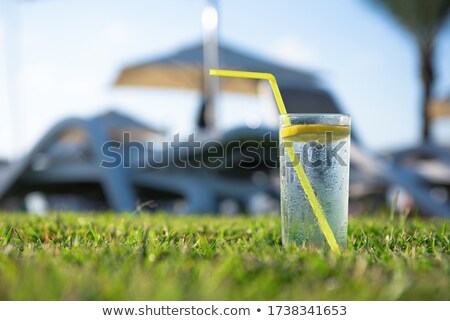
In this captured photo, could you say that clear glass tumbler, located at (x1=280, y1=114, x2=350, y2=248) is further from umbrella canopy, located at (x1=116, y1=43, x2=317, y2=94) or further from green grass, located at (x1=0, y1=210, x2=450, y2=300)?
umbrella canopy, located at (x1=116, y1=43, x2=317, y2=94)

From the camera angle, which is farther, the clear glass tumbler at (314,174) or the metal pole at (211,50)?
the metal pole at (211,50)

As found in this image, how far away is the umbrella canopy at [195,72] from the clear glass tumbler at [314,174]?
567 inches

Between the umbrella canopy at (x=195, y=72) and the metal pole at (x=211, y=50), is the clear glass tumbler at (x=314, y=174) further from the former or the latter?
the umbrella canopy at (x=195, y=72)

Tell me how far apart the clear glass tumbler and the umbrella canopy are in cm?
1440

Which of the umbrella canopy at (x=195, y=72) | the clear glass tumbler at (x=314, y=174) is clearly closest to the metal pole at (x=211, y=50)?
the umbrella canopy at (x=195, y=72)

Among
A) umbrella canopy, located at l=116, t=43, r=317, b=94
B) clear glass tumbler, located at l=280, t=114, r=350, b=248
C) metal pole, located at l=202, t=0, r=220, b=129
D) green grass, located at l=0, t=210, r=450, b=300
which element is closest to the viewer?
green grass, located at l=0, t=210, r=450, b=300

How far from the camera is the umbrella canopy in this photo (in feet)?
54.0

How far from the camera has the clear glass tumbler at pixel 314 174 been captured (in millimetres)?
2020

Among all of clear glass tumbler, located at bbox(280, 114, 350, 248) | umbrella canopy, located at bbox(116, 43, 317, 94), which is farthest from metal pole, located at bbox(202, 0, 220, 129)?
clear glass tumbler, located at bbox(280, 114, 350, 248)

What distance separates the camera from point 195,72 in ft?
59.5

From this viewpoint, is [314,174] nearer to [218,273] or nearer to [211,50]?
[218,273]

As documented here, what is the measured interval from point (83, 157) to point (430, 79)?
11885 mm

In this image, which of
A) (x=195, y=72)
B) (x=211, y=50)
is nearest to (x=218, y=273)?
(x=211, y=50)

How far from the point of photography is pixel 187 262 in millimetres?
1566
